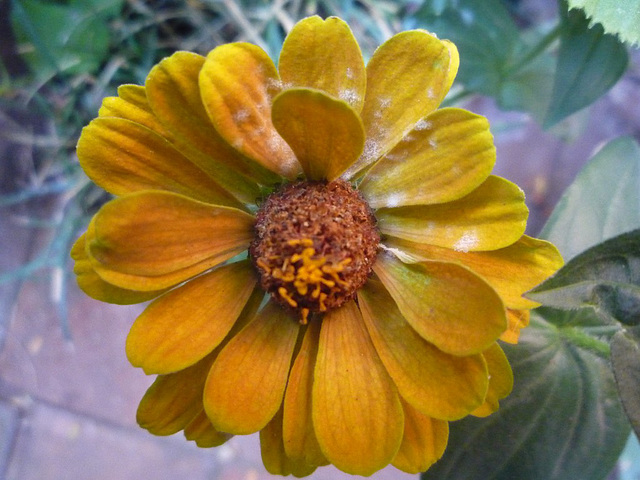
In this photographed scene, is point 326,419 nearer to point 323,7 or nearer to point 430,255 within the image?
point 430,255

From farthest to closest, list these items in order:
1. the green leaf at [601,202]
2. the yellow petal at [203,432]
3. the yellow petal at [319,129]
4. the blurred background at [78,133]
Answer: the blurred background at [78,133] → the green leaf at [601,202] → the yellow petal at [203,432] → the yellow petal at [319,129]

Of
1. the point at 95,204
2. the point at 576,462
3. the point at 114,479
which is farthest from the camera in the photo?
the point at 114,479

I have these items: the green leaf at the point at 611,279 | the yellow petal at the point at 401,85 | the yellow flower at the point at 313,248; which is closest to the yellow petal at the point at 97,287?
the yellow flower at the point at 313,248

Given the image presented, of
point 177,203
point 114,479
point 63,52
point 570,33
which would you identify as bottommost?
point 114,479

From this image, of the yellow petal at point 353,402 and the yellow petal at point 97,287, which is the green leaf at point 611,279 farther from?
the yellow petal at point 97,287

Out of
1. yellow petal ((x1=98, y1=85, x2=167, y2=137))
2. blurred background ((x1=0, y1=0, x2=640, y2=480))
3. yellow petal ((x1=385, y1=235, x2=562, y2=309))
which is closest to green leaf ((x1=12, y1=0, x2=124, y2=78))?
blurred background ((x1=0, y1=0, x2=640, y2=480))

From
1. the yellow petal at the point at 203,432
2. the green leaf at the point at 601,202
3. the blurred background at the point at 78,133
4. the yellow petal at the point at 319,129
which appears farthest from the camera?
the blurred background at the point at 78,133

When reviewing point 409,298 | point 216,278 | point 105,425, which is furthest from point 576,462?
point 105,425

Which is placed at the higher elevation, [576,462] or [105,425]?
[576,462]
